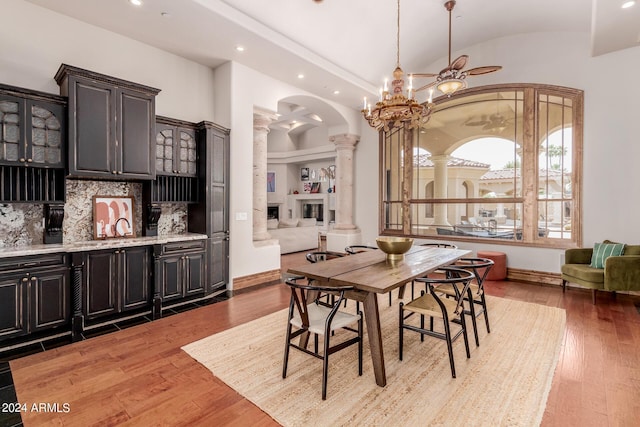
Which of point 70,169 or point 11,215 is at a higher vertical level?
point 70,169

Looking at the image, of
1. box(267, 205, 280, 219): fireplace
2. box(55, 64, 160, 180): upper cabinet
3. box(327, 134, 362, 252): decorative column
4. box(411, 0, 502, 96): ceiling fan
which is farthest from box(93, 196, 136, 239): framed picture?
box(267, 205, 280, 219): fireplace

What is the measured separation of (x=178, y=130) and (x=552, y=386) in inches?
192

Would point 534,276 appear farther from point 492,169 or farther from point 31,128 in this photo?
point 31,128

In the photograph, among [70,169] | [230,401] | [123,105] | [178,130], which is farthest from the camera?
[178,130]

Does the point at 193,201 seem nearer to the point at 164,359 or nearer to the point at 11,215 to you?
the point at 11,215

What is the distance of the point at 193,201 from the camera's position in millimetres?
4684

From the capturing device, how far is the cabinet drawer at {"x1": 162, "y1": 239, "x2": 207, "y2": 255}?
4.04 metres

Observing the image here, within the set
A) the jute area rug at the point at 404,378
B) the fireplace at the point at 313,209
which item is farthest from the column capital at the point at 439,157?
the fireplace at the point at 313,209

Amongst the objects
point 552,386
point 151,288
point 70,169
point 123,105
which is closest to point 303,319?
point 552,386

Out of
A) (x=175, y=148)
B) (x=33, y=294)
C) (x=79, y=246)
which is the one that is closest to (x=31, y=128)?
(x=79, y=246)

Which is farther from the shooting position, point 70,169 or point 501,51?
point 501,51

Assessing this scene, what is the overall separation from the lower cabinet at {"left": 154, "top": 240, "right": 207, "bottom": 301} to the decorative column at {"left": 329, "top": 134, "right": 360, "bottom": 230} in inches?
150

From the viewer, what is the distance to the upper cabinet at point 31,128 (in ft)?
9.96

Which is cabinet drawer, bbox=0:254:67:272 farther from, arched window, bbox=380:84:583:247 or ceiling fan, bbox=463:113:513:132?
ceiling fan, bbox=463:113:513:132
